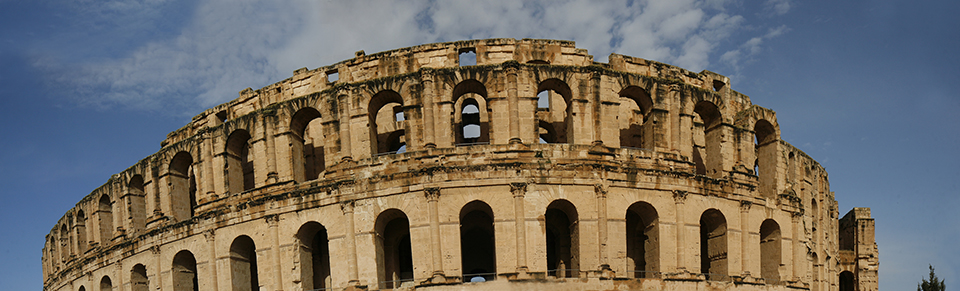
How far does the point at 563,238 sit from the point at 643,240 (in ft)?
9.53

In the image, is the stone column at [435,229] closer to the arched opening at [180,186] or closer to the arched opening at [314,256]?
the arched opening at [314,256]

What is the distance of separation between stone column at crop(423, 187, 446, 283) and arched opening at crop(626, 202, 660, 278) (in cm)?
637

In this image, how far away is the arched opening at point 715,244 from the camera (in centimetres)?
2886

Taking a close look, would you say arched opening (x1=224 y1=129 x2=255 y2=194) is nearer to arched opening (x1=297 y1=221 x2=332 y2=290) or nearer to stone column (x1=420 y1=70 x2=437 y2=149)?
arched opening (x1=297 y1=221 x2=332 y2=290)

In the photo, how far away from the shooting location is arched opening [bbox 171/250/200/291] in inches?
1236

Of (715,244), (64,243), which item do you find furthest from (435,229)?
(64,243)

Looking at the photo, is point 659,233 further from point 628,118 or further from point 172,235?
point 172,235

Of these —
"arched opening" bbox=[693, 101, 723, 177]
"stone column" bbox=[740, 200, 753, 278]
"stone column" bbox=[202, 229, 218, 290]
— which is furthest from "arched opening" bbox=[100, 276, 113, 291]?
"stone column" bbox=[740, 200, 753, 278]

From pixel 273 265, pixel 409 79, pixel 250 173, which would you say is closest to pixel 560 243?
pixel 409 79

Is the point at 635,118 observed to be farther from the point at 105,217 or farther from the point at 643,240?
the point at 105,217

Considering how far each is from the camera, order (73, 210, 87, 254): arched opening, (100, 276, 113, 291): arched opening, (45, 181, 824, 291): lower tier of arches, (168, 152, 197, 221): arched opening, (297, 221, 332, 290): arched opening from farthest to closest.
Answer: (73, 210, 87, 254): arched opening
(100, 276, 113, 291): arched opening
(168, 152, 197, 221): arched opening
(297, 221, 332, 290): arched opening
(45, 181, 824, 291): lower tier of arches

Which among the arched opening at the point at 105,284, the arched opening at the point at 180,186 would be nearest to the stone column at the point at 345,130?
the arched opening at the point at 180,186

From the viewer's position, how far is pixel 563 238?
28.4 m

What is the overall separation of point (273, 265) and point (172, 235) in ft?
19.6
